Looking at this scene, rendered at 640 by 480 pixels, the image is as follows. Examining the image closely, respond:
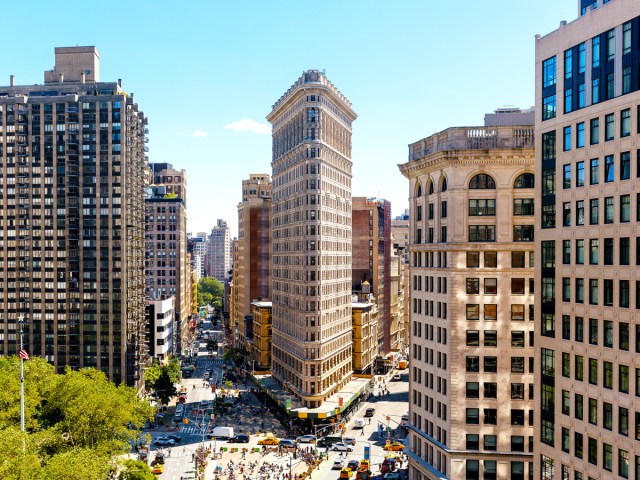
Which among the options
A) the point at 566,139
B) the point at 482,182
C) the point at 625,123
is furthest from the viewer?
the point at 482,182

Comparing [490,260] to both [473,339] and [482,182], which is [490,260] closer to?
[482,182]

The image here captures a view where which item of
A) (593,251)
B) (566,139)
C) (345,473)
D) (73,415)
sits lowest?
(345,473)

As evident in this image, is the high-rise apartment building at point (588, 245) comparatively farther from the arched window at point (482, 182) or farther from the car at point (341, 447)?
the car at point (341, 447)

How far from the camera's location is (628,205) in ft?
163

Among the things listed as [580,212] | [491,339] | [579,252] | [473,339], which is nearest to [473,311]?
[473,339]

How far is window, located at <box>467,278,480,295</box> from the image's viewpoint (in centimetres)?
7394

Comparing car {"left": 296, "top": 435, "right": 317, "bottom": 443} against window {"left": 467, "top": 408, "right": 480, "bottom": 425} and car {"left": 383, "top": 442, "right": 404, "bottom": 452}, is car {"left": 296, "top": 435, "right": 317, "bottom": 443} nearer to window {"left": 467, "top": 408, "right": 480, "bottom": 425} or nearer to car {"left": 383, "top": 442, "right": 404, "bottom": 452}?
car {"left": 383, "top": 442, "right": 404, "bottom": 452}

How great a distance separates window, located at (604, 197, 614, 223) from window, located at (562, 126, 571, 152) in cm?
696

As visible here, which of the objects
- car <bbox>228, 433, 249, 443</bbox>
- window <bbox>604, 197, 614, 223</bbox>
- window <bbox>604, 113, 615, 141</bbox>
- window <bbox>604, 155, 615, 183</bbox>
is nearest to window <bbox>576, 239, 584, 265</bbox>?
window <bbox>604, 197, 614, 223</bbox>

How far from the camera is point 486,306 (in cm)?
7369

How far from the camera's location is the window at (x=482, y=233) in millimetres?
74188

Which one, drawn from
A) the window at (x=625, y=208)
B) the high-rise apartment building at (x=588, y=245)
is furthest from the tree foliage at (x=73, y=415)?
the window at (x=625, y=208)

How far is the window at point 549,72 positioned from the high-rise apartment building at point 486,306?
45.1 ft

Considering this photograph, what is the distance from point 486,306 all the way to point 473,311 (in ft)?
5.11
